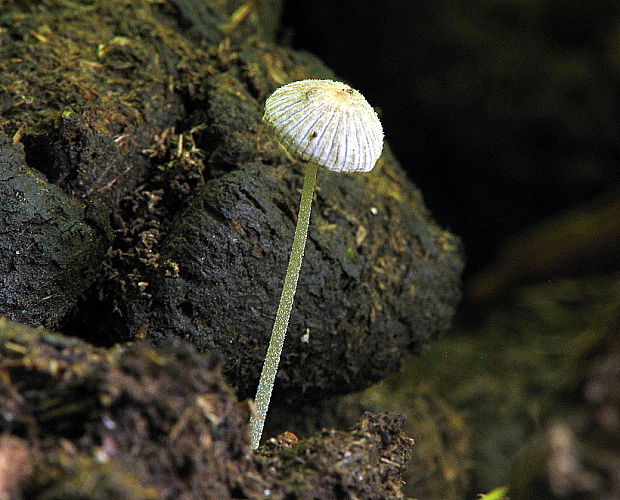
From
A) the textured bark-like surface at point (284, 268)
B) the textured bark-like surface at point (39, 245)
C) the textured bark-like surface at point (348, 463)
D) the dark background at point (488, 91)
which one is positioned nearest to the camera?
the textured bark-like surface at point (348, 463)

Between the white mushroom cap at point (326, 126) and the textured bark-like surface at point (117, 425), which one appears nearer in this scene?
the textured bark-like surface at point (117, 425)

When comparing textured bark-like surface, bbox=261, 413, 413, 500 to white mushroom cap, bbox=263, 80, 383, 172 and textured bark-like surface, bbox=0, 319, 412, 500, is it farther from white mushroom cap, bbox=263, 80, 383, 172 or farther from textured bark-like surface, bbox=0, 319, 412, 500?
white mushroom cap, bbox=263, 80, 383, 172

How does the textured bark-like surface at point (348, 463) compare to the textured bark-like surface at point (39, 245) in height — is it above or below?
below

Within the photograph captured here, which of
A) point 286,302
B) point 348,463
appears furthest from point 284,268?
point 348,463

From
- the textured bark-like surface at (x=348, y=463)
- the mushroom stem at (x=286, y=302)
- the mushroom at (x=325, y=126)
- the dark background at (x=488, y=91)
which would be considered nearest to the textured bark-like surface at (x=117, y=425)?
the textured bark-like surface at (x=348, y=463)

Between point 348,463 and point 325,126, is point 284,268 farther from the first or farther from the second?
point 348,463

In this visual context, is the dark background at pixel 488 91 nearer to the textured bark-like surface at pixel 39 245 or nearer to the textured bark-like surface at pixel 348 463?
the textured bark-like surface at pixel 39 245

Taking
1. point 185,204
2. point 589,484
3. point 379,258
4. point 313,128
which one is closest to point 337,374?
point 379,258
